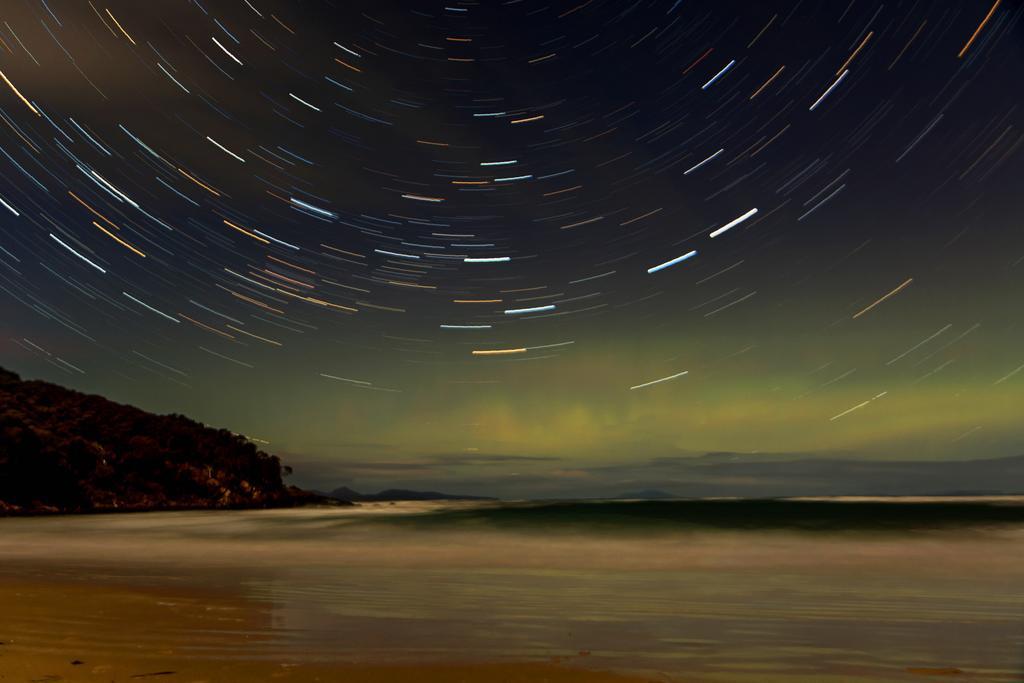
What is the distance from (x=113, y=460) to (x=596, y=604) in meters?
72.5

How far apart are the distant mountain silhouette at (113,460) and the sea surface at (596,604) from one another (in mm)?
36862

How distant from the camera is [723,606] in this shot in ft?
37.4

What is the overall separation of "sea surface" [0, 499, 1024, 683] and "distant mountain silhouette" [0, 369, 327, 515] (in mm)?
36862

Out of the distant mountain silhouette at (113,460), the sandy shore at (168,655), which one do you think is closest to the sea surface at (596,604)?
the sandy shore at (168,655)

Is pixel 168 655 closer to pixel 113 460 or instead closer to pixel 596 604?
pixel 596 604

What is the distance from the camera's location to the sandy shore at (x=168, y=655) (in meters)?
5.96

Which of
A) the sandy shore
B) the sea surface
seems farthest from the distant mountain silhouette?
the sandy shore

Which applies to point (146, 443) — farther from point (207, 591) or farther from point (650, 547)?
point (207, 591)

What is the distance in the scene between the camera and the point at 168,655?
264 inches

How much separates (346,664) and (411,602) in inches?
187

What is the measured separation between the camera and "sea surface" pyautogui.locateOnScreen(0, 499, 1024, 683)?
7.25 metres

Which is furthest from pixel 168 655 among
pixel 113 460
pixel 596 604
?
pixel 113 460

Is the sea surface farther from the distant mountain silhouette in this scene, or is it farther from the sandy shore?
the distant mountain silhouette

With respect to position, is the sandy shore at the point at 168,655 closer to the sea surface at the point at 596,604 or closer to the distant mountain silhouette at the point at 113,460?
the sea surface at the point at 596,604
